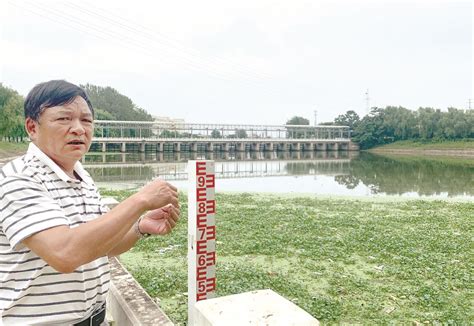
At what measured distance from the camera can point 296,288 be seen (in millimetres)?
4156

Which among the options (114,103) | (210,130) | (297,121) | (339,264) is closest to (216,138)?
(210,130)

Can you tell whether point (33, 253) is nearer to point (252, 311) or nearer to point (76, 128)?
point (76, 128)

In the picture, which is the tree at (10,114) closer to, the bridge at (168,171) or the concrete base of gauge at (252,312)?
the bridge at (168,171)

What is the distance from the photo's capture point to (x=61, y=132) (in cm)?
140

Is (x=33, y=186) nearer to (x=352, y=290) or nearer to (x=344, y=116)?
(x=352, y=290)

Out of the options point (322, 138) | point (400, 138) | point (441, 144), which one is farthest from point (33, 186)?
point (322, 138)

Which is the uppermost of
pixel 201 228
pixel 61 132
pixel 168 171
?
pixel 61 132

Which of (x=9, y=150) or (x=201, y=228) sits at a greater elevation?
(x=9, y=150)

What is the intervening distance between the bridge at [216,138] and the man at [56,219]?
5208cm

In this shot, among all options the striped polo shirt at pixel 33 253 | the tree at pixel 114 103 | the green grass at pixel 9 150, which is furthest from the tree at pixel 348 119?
the striped polo shirt at pixel 33 253

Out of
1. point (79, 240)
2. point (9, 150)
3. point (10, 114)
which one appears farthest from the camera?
point (9, 150)

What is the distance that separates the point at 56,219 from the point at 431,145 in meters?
60.9

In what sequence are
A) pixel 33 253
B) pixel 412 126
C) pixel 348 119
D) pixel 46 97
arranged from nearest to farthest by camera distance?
pixel 33 253 → pixel 46 97 → pixel 412 126 → pixel 348 119

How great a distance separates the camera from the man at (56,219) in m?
1.19
